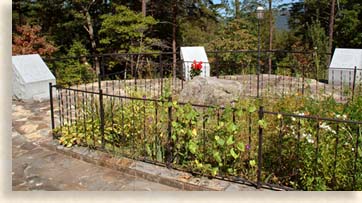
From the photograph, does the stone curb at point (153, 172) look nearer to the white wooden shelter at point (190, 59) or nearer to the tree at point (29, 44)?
the white wooden shelter at point (190, 59)

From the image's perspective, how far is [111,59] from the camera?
13461 mm

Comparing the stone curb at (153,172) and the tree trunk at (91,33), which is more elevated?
the tree trunk at (91,33)

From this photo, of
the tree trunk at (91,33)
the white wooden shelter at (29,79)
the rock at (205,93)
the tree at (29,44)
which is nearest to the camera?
the rock at (205,93)

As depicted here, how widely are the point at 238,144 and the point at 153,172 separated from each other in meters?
0.74

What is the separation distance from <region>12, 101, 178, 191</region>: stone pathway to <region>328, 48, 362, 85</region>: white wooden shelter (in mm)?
5074

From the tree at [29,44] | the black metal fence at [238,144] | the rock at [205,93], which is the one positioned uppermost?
the tree at [29,44]

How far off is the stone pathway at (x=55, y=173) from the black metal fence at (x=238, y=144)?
24 cm

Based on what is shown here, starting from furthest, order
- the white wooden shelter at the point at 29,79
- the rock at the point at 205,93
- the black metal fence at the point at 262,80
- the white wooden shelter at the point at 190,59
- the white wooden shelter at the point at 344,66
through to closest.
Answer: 1. the white wooden shelter at the point at 190,59
2. the white wooden shelter at the point at 344,66
3. the black metal fence at the point at 262,80
4. the white wooden shelter at the point at 29,79
5. the rock at the point at 205,93

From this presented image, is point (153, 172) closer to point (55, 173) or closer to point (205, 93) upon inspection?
point (55, 173)

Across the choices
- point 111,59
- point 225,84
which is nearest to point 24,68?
point 225,84

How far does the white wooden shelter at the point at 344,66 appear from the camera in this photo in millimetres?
6584

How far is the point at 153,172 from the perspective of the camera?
2.92 metres

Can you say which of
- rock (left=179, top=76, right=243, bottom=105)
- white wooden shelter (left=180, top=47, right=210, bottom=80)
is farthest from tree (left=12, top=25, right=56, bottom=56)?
rock (left=179, top=76, right=243, bottom=105)

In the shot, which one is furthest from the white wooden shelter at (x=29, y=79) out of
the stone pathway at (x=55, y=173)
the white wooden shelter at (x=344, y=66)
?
the white wooden shelter at (x=344, y=66)
